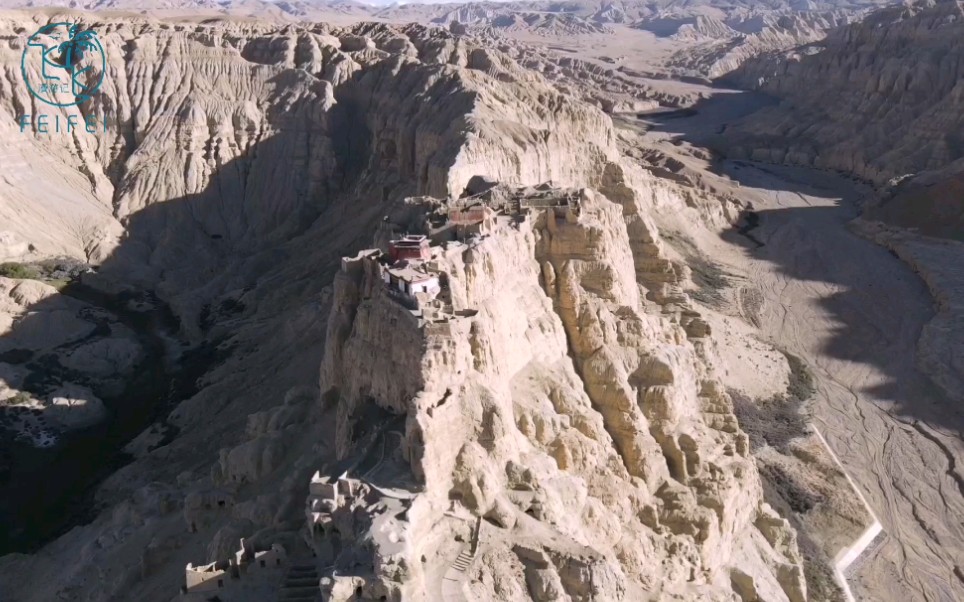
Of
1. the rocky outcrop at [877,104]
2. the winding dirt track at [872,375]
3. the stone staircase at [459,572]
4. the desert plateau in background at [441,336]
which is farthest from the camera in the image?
the rocky outcrop at [877,104]

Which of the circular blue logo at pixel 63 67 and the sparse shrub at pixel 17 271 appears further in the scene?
the circular blue logo at pixel 63 67

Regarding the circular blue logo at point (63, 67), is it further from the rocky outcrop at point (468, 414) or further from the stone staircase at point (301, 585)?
the stone staircase at point (301, 585)

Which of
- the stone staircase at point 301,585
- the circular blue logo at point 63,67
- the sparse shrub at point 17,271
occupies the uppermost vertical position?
the circular blue logo at point 63,67

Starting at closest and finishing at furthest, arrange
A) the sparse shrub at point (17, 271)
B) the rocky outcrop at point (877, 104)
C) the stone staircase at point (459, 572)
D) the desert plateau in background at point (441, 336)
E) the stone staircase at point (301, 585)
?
the stone staircase at point (459, 572), the stone staircase at point (301, 585), the desert plateau in background at point (441, 336), the sparse shrub at point (17, 271), the rocky outcrop at point (877, 104)

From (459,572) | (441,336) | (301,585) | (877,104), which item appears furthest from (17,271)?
(877,104)

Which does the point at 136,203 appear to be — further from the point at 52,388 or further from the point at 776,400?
the point at 776,400

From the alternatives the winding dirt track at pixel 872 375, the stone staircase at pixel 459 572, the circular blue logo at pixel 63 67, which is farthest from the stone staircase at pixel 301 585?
the circular blue logo at pixel 63 67

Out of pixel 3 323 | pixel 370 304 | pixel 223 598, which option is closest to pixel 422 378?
pixel 370 304
